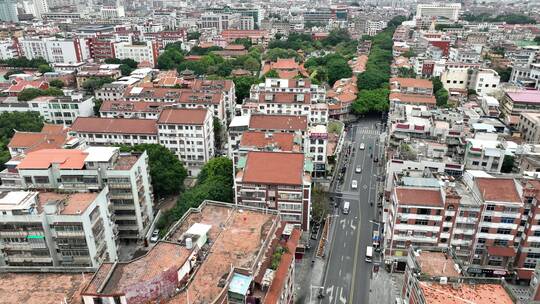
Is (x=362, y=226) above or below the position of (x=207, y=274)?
below

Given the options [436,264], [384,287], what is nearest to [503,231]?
[436,264]

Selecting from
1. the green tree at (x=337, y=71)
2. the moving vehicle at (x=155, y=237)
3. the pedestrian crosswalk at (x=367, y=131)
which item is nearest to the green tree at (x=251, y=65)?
the green tree at (x=337, y=71)

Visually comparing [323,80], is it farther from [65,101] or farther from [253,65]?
[65,101]

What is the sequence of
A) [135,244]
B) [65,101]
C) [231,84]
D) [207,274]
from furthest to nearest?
[231,84], [65,101], [135,244], [207,274]

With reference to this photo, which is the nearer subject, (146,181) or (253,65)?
(146,181)

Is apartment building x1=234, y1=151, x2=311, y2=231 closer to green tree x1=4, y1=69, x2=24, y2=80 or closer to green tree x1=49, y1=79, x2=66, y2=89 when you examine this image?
green tree x1=49, y1=79, x2=66, y2=89

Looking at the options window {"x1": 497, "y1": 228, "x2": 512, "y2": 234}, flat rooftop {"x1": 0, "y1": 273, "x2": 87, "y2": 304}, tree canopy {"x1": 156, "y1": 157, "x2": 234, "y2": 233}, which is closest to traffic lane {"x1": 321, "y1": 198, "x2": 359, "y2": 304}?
tree canopy {"x1": 156, "y1": 157, "x2": 234, "y2": 233}

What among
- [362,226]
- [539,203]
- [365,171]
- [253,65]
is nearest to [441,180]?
[539,203]

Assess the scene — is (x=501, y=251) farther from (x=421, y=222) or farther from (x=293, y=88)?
(x=293, y=88)
